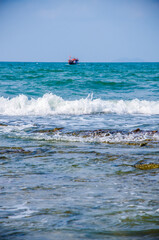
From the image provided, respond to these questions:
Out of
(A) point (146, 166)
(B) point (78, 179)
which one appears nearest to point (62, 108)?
(A) point (146, 166)

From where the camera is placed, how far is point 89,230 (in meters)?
3.21

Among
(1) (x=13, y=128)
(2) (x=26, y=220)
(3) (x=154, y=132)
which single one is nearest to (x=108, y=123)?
(3) (x=154, y=132)

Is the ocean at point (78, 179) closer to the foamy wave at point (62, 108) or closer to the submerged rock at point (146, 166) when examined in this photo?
the submerged rock at point (146, 166)

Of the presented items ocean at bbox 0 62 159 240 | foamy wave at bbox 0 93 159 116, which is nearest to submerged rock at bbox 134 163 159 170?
ocean at bbox 0 62 159 240

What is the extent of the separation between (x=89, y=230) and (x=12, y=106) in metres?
12.6

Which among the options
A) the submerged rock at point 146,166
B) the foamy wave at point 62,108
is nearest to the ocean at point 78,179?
the submerged rock at point 146,166

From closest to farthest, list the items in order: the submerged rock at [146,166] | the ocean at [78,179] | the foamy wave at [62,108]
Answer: the ocean at [78,179], the submerged rock at [146,166], the foamy wave at [62,108]

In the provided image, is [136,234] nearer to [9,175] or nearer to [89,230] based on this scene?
[89,230]

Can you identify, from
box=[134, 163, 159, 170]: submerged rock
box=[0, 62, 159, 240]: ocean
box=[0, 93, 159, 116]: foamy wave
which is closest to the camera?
box=[0, 62, 159, 240]: ocean

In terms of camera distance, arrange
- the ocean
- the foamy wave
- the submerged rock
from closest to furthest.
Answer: the ocean → the submerged rock → the foamy wave

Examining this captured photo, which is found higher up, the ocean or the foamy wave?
the foamy wave

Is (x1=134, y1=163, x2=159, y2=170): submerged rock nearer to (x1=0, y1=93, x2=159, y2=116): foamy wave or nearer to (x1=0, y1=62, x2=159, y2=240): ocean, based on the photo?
(x1=0, y1=62, x2=159, y2=240): ocean

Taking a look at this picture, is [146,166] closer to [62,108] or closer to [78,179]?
[78,179]

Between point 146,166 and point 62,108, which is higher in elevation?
point 62,108
